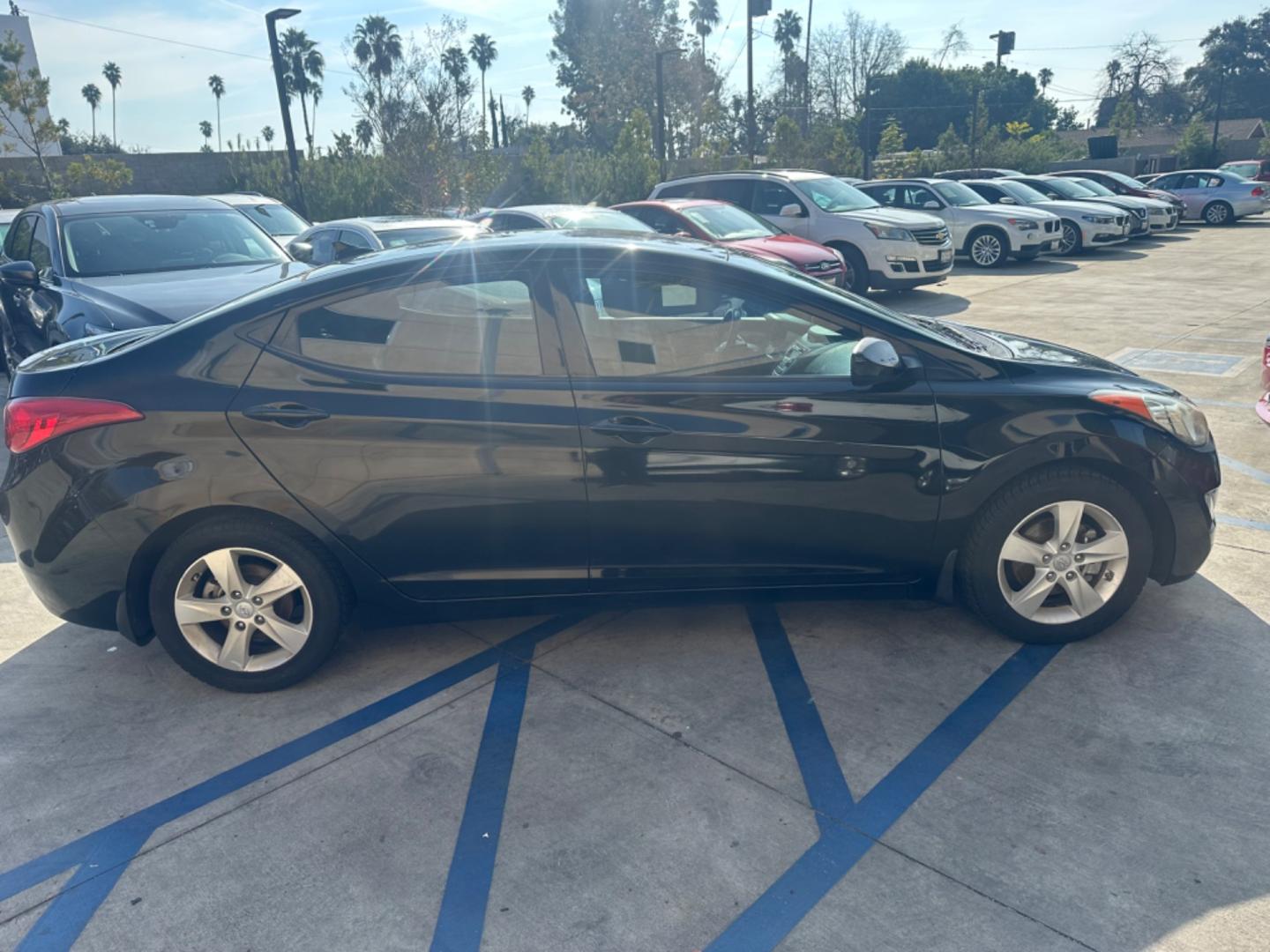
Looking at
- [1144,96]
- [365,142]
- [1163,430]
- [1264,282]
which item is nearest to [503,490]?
[1163,430]

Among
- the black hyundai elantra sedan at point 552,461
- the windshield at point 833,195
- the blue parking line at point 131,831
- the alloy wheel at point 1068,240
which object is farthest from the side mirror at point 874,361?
the alloy wheel at point 1068,240

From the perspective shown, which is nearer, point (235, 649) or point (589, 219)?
point (235, 649)

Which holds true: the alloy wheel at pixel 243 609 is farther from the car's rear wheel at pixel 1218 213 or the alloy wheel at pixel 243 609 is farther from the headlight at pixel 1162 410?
the car's rear wheel at pixel 1218 213

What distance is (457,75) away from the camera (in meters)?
27.6

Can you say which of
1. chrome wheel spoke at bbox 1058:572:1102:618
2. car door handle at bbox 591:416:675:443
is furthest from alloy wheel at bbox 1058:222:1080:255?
car door handle at bbox 591:416:675:443

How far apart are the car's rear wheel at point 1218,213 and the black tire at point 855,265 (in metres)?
18.9

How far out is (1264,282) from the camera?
14633 mm

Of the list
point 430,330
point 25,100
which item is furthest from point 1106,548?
point 25,100

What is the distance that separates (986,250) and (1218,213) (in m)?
13.5

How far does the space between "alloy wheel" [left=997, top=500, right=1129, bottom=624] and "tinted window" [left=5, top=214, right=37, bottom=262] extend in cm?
819

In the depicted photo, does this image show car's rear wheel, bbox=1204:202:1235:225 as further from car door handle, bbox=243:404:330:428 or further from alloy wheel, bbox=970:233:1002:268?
car door handle, bbox=243:404:330:428

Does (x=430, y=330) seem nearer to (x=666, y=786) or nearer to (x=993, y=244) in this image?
(x=666, y=786)

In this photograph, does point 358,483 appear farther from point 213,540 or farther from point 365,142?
point 365,142

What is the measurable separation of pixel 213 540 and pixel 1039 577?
10.3 feet
